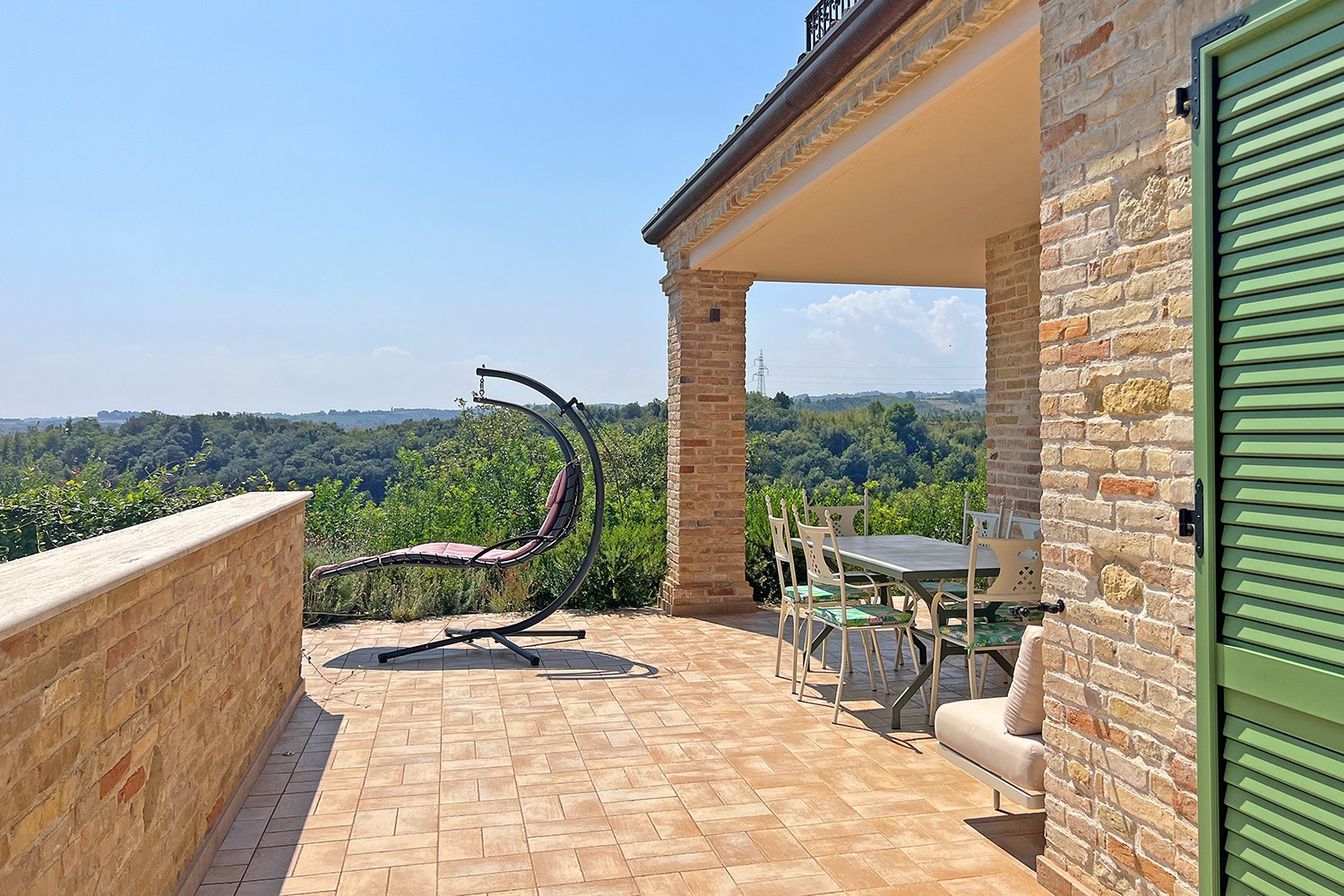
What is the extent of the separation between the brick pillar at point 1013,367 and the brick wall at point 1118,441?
389 centimetres

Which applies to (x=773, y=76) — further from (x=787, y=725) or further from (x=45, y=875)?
(x=45, y=875)

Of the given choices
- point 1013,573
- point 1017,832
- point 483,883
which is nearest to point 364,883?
point 483,883

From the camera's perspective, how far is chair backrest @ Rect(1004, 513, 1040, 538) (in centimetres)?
582

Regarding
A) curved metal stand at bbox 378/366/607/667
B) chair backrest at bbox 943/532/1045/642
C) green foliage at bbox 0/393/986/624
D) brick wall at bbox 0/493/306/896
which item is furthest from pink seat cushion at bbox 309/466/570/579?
chair backrest at bbox 943/532/1045/642

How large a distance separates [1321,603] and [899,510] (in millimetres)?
8262

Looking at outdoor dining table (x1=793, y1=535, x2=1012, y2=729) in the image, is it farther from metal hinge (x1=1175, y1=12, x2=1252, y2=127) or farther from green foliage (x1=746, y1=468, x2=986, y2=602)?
metal hinge (x1=1175, y1=12, x2=1252, y2=127)

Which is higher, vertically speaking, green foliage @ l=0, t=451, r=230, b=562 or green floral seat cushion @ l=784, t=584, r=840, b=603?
green foliage @ l=0, t=451, r=230, b=562

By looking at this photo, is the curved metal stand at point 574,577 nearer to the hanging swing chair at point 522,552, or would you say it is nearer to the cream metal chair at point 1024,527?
the hanging swing chair at point 522,552

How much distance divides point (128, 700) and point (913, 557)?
4127 mm

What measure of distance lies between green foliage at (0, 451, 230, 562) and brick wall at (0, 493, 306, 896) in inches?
206

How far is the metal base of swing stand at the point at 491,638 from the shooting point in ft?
19.5

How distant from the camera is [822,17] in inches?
189

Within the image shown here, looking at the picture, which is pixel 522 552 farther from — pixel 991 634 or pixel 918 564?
pixel 991 634

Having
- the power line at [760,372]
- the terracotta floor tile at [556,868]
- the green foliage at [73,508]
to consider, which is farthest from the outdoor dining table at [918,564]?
the power line at [760,372]
